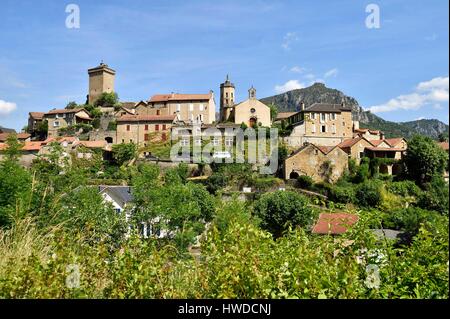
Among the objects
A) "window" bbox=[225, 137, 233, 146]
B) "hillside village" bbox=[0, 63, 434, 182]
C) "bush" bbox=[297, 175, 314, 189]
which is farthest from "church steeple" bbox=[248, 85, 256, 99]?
"bush" bbox=[297, 175, 314, 189]

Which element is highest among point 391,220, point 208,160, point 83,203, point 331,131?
point 331,131

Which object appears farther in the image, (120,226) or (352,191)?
(352,191)

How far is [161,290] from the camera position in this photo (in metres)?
3.01

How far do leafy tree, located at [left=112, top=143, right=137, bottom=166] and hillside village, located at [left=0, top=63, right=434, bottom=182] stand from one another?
1.94 metres

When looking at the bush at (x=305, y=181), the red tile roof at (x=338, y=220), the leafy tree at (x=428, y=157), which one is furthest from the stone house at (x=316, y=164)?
the red tile roof at (x=338, y=220)

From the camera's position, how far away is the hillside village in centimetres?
3725

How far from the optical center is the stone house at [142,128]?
4728 centimetres

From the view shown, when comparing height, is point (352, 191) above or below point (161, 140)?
below

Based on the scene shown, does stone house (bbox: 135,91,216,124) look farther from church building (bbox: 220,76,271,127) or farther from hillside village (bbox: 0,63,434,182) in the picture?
church building (bbox: 220,76,271,127)

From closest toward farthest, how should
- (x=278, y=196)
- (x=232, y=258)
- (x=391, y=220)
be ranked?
(x=232, y=258), (x=391, y=220), (x=278, y=196)

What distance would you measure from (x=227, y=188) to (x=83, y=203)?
2158 cm

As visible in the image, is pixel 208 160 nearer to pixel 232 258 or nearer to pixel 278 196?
pixel 278 196

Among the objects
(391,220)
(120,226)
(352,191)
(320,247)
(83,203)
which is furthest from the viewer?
(352,191)
